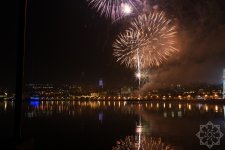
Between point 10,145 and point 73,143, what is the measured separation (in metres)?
9.43

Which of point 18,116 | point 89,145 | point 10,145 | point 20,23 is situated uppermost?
point 20,23

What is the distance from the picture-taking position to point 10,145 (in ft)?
17.2

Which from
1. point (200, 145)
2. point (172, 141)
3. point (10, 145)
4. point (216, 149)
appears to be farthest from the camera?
point (172, 141)

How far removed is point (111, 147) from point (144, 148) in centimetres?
143

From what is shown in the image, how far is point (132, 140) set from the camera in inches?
573

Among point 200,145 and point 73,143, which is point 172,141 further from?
point 73,143

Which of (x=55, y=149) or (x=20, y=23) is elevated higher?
(x=20, y=23)

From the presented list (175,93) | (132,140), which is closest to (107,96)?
(175,93)

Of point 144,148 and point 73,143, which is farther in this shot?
point 73,143

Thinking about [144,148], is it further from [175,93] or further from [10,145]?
[175,93]

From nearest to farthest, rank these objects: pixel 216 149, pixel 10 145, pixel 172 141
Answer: pixel 10 145 < pixel 216 149 < pixel 172 141

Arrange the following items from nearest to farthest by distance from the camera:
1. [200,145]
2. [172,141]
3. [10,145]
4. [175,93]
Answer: [10,145] < [200,145] < [172,141] < [175,93]

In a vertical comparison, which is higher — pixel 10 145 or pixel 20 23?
pixel 20 23

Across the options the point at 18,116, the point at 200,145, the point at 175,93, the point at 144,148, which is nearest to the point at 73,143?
the point at 144,148
